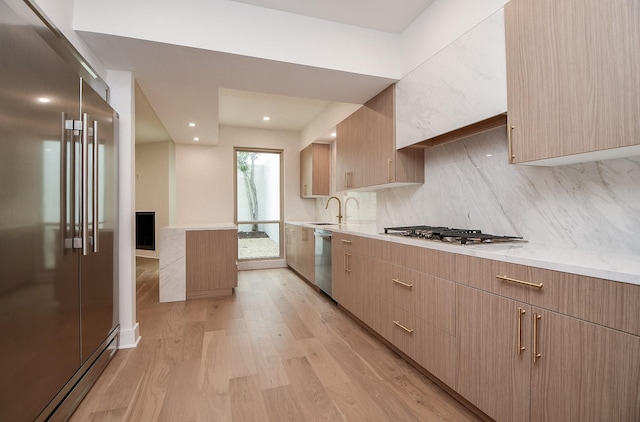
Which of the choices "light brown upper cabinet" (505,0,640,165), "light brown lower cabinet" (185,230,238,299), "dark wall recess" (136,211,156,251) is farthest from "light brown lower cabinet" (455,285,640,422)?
"dark wall recess" (136,211,156,251)

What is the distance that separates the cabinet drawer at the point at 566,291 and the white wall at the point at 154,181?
261 inches

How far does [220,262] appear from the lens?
3795 millimetres

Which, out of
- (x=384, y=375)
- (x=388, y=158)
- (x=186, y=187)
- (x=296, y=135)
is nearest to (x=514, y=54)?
(x=388, y=158)

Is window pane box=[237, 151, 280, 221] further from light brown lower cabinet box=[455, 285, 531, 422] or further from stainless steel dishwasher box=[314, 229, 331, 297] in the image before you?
light brown lower cabinet box=[455, 285, 531, 422]

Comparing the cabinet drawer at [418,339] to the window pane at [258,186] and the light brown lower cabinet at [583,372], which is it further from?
the window pane at [258,186]

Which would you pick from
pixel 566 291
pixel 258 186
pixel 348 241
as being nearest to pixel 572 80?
pixel 566 291

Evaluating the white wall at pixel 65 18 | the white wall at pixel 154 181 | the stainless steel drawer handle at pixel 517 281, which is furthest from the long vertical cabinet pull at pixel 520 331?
the white wall at pixel 154 181

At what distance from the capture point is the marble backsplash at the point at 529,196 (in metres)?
1.40

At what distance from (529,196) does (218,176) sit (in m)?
4.84

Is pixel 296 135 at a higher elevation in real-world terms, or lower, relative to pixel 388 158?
higher

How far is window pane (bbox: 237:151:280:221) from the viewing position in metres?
5.61

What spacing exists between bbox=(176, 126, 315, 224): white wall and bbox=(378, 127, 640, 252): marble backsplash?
330cm

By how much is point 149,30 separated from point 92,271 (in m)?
1.59

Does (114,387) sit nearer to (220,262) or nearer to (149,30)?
(220,262)
